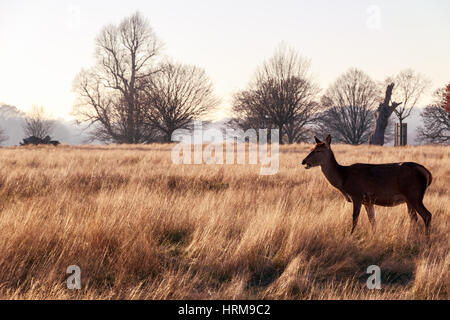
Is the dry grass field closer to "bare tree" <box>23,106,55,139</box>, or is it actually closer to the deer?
the deer

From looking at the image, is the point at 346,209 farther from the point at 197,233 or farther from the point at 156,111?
the point at 156,111

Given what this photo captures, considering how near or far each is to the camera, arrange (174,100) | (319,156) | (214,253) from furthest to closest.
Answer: (174,100), (319,156), (214,253)

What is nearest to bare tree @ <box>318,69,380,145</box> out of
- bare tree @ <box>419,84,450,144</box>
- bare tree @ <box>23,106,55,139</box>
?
bare tree @ <box>419,84,450,144</box>

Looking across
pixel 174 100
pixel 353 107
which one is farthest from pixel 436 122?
pixel 174 100

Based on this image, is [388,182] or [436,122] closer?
[388,182]

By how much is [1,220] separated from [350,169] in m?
5.45

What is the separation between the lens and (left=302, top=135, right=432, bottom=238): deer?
19.5 feet

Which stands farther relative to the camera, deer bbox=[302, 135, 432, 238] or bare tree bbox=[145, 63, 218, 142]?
bare tree bbox=[145, 63, 218, 142]

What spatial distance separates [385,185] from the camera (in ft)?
20.0

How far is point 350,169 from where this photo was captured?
657 centimetres

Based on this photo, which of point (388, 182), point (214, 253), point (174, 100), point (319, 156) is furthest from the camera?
point (174, 100)

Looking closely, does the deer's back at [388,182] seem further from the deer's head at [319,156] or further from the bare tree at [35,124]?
the bare tree at [35,124]

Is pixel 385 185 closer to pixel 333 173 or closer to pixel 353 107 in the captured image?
pixel 333 173

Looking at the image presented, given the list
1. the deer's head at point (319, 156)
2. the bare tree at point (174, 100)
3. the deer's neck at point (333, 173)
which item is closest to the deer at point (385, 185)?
the deer's neck at point (333, 173)
